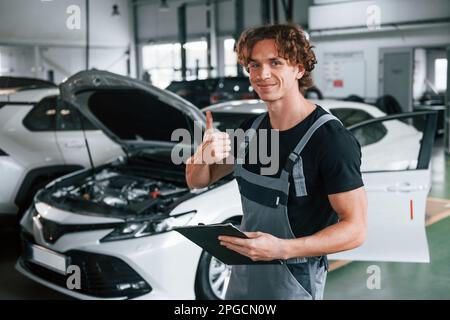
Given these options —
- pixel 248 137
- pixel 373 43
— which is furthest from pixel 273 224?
pixel 373 43

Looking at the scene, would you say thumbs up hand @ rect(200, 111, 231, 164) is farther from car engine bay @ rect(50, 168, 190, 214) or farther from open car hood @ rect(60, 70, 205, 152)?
open car hood @ rect(60, 70, 205, 152)

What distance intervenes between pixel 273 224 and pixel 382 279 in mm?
2222

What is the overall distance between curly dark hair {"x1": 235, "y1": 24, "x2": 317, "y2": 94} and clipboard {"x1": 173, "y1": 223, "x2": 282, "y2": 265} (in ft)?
1.50

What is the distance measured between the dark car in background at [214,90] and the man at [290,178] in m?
7.45

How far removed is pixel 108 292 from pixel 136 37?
343 centimetres

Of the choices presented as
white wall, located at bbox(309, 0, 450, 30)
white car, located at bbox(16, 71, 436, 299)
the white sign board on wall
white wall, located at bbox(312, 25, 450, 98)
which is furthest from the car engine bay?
the white sign board on wall

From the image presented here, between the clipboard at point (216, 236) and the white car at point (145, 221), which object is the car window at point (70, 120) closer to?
the white car at point (145, 221)

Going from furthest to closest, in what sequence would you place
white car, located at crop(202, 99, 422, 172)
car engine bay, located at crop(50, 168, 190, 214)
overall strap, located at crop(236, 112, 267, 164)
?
1. white car, located at crop(202, 99, 422, 172)
2. car engine bay, located at crop(50, 168, 190, 214)
3. overall strap, located at crop(236, 112, 267, 164)

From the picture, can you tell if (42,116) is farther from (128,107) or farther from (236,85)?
(236,85)

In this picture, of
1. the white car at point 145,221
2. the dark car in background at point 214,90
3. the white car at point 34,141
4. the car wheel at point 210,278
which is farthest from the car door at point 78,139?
the dark car in background at point 214,90

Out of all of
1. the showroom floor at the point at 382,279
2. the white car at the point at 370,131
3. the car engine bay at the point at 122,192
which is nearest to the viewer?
the car engine bay at the point at 122,192

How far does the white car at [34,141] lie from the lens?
3.85m

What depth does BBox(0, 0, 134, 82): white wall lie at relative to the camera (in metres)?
Answer: 4.00

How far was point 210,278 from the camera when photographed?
9.14 ft
